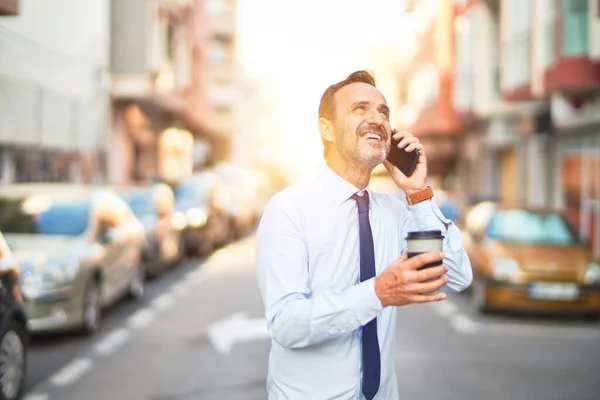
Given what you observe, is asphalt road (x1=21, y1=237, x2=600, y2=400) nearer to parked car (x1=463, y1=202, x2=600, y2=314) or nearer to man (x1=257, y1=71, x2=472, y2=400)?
parked car (x1=463, y1=202, x2=600, y2=314)

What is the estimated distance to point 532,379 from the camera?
8.88m

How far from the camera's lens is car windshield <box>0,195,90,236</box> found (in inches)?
459

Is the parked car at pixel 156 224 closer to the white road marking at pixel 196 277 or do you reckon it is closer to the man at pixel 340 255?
the white road marking at pixel 196 277

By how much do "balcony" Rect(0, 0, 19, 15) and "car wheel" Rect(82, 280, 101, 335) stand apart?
3198mm

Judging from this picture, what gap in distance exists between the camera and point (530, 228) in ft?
47.6

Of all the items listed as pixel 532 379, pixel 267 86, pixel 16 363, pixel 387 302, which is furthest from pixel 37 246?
pixel 267 86

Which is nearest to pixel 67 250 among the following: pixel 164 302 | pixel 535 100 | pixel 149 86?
pixel 164 302

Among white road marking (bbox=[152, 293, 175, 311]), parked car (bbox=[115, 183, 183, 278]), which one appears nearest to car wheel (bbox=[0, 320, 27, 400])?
white road marking (bbox=[152, 293, 175, 311])

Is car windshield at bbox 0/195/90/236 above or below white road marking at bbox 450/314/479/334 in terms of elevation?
above

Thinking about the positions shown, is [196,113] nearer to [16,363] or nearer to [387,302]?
[16,363]

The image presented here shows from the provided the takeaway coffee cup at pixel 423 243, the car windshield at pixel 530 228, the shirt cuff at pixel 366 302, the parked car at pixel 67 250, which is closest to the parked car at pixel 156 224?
the parked car at pixel 67 250

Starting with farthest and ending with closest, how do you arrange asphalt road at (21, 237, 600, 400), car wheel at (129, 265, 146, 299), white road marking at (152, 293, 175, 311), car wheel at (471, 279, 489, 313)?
car wheel at (129, 265, 146, 299) < white road marking at (152, 293, 175, 311) < car wheel at (471, 279, 489, 313) < asphalt road at (21, 237, 600, 400)

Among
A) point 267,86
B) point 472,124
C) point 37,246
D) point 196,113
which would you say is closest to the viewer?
point 37,246

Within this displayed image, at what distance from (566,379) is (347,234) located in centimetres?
652
